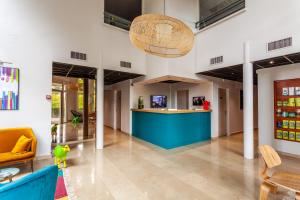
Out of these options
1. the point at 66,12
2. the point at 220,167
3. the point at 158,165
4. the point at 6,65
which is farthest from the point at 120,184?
the point at 66,12

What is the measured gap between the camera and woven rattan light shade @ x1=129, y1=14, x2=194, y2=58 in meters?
2.77

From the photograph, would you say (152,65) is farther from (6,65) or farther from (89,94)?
(6,65)

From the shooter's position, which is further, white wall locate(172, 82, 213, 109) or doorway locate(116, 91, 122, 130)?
doorway locate(116, 91, 122, 130)

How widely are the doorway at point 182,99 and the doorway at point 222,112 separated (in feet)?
5.29

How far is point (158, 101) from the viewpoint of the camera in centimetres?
814

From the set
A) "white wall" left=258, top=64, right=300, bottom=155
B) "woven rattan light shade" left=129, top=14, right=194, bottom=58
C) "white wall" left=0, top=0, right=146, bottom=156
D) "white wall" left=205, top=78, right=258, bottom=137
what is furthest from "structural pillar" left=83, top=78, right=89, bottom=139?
"white wall" left=258, top=64, right=300, bottom=155

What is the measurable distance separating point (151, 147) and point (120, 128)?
365 cm

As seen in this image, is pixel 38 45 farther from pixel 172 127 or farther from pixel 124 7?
pixel 172 127

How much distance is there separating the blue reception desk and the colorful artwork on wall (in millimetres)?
4065

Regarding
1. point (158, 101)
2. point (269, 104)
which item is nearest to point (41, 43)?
point (158, 101)

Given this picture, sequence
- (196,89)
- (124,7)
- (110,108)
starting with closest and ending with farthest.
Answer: (124,7) → (196,89) → (110,108)

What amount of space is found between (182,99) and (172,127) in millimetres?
3363

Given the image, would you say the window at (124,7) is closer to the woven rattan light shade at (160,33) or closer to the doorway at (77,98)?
the doorway at (77,98)

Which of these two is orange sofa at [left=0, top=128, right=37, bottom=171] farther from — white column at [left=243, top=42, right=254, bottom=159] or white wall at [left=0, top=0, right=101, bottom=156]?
white column at [left=243, top=42, right=254, bottom=159]
